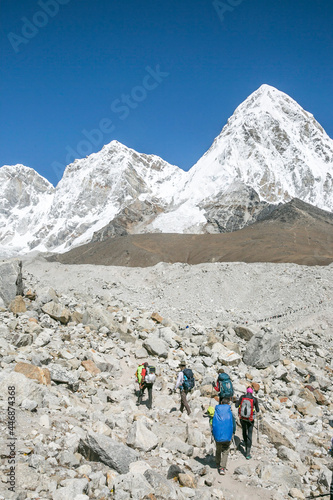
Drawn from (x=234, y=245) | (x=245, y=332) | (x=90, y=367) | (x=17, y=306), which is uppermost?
(x=234, y=245)

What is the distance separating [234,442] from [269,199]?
170m

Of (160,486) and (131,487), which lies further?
(160,486)

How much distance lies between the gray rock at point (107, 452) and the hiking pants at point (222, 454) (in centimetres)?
159

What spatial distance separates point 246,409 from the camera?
7.29 m

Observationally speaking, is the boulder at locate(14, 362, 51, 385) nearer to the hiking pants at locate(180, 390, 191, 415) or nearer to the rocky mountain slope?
the hiking pants at locate(180, 390, 191, 415)

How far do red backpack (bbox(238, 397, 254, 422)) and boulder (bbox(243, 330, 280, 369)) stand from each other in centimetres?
673

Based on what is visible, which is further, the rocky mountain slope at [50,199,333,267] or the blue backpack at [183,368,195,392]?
the rocky mountain slope at [50,199,333,267]

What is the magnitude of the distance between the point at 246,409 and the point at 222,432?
1100 millimetres

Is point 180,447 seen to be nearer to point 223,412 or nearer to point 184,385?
point 223,412

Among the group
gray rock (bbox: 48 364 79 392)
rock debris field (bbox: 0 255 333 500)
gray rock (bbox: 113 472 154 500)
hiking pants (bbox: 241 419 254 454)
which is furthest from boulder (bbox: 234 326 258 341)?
gray rock (bbox: 113 472 154 500)

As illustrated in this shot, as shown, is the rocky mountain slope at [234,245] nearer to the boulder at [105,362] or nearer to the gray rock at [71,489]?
the boulder at [105,362]

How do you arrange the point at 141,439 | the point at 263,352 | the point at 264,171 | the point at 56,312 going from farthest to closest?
1. the point at 264,171
2. the point at 263,352
3. the point at 56,312
4. the point at 141,439

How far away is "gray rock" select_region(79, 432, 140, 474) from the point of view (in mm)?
5430

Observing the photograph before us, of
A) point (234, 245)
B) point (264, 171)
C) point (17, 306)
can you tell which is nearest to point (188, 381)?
point (17, 306)
